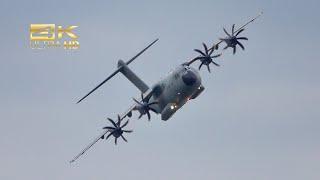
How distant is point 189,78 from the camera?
4793 inches

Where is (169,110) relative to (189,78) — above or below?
below

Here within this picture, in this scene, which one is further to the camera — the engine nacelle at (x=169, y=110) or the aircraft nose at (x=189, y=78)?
the engine nacelle at (x=169, y=110)

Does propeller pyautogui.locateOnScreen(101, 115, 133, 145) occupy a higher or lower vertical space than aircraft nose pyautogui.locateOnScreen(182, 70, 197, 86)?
lower

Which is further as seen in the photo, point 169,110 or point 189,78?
point 169,110

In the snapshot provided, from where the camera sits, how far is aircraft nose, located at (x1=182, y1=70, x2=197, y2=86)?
399 ft

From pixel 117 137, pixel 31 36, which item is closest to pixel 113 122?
pixel 117 137

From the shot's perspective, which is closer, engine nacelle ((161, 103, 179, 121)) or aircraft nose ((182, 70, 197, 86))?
aircraft nose ((182, 70, 197, 86))

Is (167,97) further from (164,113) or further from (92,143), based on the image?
(92,143)

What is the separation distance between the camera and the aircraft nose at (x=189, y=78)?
399 ft

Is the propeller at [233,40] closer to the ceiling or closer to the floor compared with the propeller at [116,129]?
closer to the ceiling

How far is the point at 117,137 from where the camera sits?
130m

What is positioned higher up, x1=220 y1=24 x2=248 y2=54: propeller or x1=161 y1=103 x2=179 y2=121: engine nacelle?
x1=220 y1=24 x2=248 y2=54: propeller

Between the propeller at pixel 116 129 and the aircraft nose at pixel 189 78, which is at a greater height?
the aircraft nose at pixel 189 78

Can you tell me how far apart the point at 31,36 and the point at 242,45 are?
120ft
